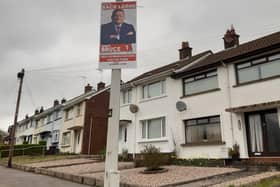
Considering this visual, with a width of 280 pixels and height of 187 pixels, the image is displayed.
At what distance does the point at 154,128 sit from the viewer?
18734 mm

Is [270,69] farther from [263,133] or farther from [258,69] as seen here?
[263,133]

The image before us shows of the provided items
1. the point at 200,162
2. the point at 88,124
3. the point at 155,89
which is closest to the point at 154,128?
the point at 155,89

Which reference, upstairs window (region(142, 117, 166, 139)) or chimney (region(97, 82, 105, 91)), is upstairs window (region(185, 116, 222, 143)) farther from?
chimney (region(97, 82, 105, 91))

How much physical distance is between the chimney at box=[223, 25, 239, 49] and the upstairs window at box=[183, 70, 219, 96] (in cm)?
487

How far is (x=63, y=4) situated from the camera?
8695mm

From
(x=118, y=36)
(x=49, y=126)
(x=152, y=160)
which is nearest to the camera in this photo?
(x=118, y=36)

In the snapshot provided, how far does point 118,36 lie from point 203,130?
34.6ft

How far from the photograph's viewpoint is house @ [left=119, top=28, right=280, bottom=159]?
42.0ft

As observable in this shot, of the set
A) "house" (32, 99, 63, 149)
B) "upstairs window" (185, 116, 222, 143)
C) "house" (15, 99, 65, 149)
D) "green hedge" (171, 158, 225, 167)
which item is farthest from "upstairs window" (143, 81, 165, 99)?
"house" (15, 99, 65, 149)

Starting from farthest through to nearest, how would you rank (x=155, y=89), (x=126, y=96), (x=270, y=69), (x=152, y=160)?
(x=126, y=96), (x=155, y=89), (x=270, y=69), (x=152, y=160)

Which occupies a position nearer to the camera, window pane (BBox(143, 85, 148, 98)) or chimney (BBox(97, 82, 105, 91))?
window pane (BBox(143, 85, 148, 98))

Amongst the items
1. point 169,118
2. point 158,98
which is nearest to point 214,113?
point 169,118

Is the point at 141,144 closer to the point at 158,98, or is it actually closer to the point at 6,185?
the point at 158,98

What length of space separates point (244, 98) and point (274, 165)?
3.60 metres
